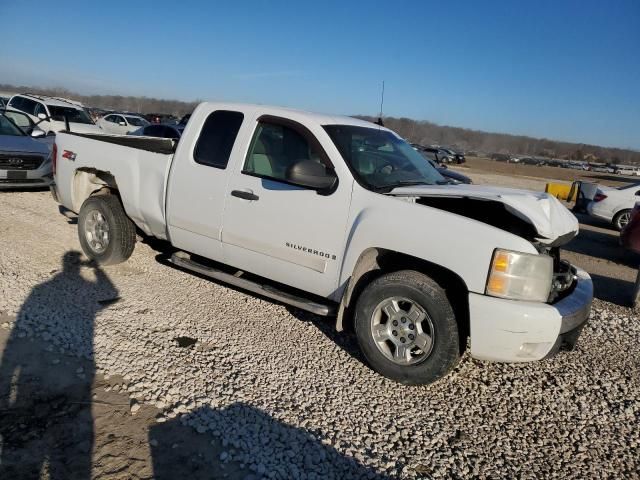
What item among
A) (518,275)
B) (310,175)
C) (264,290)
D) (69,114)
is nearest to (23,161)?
(69,114)

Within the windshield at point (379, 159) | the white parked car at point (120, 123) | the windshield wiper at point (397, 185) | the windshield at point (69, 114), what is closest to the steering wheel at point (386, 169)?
the windshield at point (379, 159)

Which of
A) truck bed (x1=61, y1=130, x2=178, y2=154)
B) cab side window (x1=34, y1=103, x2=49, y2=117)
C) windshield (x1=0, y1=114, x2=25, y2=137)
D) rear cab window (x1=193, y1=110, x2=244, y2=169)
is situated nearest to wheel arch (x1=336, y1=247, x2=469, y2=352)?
rear cab window (x1=193, y1=110, x2=244, y2=169)

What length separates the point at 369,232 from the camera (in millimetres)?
3676

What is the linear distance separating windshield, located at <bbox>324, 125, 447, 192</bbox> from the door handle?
0.86 metres

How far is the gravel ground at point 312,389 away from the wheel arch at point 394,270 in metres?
0.46

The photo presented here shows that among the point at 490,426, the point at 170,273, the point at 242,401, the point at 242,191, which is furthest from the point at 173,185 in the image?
the point at 490,426

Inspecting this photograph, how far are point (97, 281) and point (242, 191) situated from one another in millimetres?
2099

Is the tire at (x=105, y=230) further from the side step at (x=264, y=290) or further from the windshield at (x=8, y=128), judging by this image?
the windshield at (x=8, y=128)

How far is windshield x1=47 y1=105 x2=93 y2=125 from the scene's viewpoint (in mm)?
14936

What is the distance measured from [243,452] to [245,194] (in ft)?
7.39

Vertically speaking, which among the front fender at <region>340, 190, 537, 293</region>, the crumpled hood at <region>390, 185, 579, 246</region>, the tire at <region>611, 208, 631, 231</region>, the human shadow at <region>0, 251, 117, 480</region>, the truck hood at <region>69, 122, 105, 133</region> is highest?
the truck hood at <region>69, 122, 105, 133</region>

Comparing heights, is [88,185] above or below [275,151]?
below

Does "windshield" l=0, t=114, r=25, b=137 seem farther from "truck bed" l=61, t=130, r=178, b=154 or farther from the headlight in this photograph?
the headlight

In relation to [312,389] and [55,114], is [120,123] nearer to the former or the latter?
[55,114]
